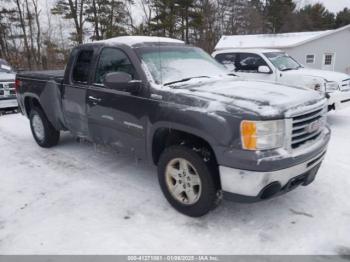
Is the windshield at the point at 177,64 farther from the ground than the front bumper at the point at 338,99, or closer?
farther from the ground

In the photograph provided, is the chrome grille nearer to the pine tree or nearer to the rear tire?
the rear tire

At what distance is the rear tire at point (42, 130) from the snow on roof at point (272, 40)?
20335 mm

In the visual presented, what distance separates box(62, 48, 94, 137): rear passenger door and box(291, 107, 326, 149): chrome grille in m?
2.92

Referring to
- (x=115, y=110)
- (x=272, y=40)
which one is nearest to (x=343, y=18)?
(x=272, y=40)

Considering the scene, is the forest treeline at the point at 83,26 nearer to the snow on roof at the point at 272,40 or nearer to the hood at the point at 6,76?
the snow on roof at the point at 272,40

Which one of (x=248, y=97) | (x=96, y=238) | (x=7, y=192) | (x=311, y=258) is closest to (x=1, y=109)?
(x=7, y=192)

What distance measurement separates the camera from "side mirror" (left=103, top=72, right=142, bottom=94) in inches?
137

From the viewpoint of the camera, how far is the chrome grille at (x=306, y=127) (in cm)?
293

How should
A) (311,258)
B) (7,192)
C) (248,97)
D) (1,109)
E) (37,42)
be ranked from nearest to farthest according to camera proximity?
(311,258) → (248,97) → (7,192) → (1,109) → (37,42)

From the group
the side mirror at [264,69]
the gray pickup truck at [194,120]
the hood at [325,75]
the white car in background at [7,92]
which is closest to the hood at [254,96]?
the gray pickup truck at [194,120]

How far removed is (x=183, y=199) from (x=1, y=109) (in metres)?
8.14

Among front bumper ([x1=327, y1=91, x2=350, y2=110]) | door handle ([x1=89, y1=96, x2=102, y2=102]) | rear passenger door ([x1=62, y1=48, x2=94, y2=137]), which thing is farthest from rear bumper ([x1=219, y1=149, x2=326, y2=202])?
front bumper ([x1=327, y1=91, x2=350, y2=110])

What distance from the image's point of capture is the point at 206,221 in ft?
10.8

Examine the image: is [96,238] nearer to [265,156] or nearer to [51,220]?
[51,220]
